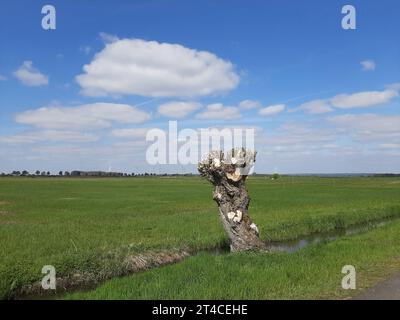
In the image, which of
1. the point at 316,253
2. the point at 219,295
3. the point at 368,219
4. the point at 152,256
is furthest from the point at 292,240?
the point at 219,295

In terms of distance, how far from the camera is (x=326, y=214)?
2919cm

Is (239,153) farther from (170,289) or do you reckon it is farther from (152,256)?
(170,289)

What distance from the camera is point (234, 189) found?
1565 centimetres

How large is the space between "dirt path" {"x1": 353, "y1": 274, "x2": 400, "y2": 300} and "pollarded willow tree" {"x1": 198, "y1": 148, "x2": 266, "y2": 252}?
18.5 ft

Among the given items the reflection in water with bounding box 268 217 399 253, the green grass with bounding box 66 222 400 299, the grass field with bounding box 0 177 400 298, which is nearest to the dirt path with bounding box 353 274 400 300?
the green grass with bounding box 66 222 400 299

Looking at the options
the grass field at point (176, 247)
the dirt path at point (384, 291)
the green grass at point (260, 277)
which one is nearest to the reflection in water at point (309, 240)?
the grass field at point (176, 247)

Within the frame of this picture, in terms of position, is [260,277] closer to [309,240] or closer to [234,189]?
[234,189]

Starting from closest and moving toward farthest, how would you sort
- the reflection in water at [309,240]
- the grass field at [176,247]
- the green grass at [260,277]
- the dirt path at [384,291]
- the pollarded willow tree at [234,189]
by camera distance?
1. the dirt path at [384,291]
2. the green grass at [260,277]
3. the grass field at [176,247]
4. the pollarded willow tree at [234,189]
5. the reflection in water at [309,240]

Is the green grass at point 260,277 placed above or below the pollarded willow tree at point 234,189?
below

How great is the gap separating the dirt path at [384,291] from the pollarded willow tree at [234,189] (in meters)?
5.63

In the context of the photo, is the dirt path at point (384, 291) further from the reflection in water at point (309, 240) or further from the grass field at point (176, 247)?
the reflection in water at point (309, 240)

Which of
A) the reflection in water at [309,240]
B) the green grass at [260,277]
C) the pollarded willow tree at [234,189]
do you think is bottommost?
the reflection in water at [309,240]

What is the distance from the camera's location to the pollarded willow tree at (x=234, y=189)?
15.3 metres
